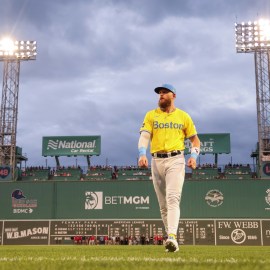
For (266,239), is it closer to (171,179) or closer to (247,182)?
(247,182)

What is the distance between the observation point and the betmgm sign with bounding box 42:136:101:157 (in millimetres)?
45625

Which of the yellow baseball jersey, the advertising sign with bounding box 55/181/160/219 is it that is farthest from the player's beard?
the advertising sign with bounding box 55/181/160/219

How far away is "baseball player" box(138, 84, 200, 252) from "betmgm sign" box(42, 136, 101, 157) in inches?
1502

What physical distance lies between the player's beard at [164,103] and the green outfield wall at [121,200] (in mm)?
28011

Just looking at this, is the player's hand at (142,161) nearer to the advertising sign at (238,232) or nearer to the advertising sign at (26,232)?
the advertising sign at (238,232)

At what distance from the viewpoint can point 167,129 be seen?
24.3 feet

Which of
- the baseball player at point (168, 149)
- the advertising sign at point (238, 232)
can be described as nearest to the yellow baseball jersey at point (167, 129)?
the baseball player at point (168, 149)

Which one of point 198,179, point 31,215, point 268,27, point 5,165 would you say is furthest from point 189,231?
point 268,27

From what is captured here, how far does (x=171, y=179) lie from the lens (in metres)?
7.05

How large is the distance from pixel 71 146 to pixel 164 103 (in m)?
39.3

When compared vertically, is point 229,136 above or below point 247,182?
above

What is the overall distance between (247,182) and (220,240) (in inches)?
211

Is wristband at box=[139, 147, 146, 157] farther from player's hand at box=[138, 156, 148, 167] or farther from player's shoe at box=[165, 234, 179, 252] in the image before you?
player's shoe at box=[165, 234, 179, 252]

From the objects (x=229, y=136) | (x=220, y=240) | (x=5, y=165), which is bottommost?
(x=220, y=240)
